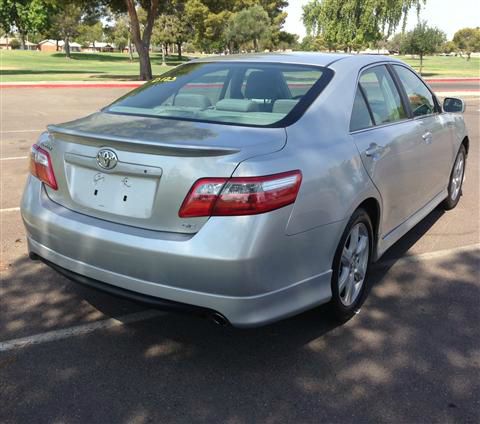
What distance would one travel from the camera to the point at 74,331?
10.9 ft

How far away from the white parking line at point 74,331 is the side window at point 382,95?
207cm

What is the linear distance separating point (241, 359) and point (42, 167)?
1.64 metres

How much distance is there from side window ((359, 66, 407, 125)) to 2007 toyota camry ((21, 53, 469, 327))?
0.09 ft

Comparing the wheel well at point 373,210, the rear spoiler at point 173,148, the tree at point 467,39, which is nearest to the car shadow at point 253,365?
the wheel well at point 373,210

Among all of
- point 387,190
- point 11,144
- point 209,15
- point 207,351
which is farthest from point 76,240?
point 209,15

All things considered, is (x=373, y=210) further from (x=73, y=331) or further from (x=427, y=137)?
(x=73, y=331)

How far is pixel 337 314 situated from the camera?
331 cm

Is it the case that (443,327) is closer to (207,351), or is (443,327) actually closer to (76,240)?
(207,351)

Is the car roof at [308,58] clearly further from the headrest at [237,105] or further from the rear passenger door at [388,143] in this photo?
the headrest at [237,105]

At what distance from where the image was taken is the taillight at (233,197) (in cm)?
251

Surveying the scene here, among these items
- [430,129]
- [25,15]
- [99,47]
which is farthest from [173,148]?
[99,47]

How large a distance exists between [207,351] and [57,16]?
74.9 m

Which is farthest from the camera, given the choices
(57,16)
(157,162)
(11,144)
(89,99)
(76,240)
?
(57,16)

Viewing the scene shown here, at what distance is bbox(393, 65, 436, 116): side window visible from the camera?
438 centimetres
